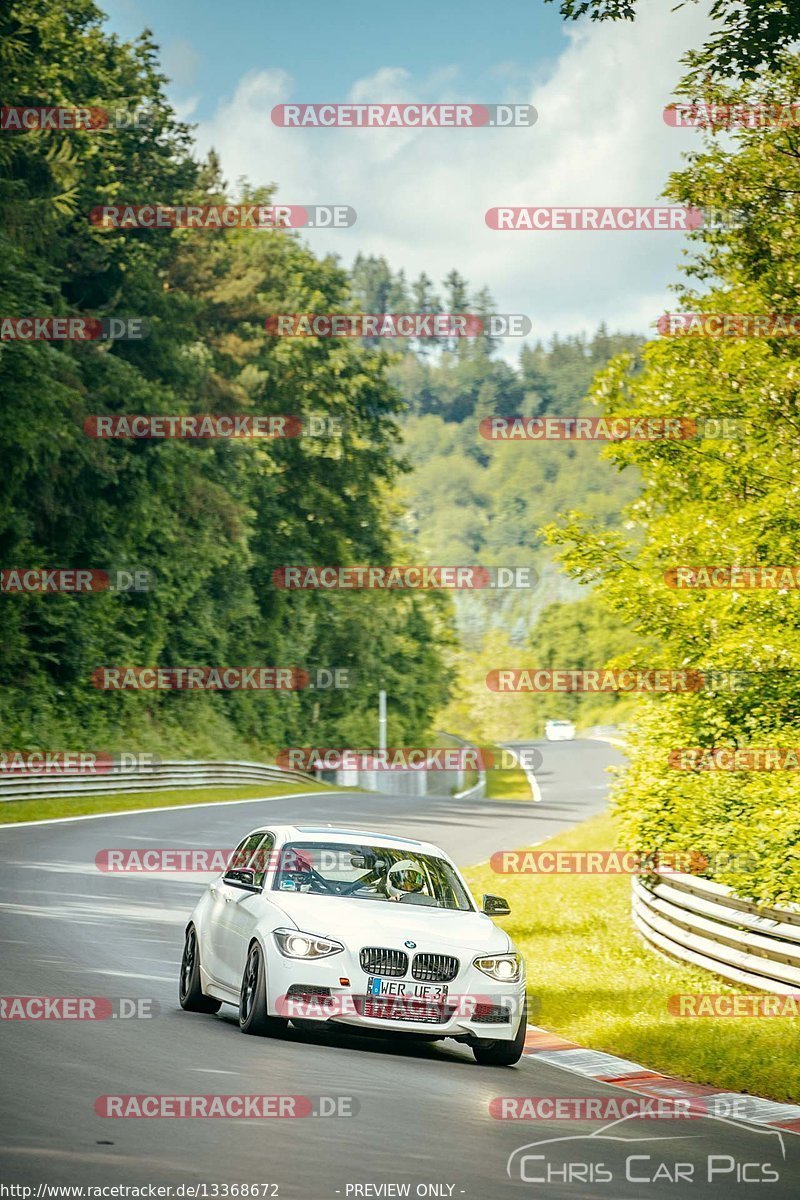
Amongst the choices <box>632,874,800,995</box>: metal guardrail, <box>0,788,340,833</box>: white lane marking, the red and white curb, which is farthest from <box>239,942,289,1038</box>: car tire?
<box>0,788,340,833</box>: white lane marking

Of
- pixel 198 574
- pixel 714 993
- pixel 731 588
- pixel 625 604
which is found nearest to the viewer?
pixel 714 993

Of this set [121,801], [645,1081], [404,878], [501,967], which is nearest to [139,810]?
[121,801]

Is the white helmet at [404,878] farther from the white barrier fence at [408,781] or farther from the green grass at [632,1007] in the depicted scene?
the white barrier fence at [408,781]

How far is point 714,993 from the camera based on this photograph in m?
14.7

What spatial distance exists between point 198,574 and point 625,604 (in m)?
41.2

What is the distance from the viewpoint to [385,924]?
1100cm

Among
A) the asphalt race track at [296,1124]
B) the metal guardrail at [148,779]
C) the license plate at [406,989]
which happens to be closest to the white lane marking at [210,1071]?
the asphalt race track at [296,1124]

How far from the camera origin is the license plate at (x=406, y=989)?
10.7 meters

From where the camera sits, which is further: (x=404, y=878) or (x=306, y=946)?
(x=404, y=878)

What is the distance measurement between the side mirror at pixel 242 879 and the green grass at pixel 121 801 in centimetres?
2238

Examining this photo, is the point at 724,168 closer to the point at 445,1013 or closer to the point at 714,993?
the point at 714,993

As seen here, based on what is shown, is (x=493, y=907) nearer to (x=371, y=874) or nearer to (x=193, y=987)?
(x=371, y=874)

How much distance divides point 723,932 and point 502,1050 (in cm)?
441

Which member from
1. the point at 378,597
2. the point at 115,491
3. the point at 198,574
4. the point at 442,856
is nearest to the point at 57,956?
the point at 442,856
